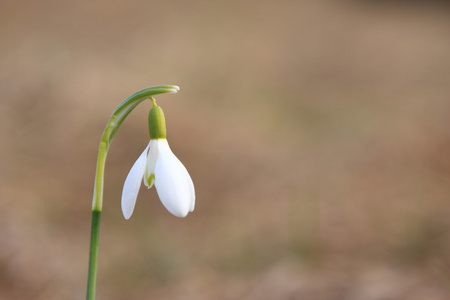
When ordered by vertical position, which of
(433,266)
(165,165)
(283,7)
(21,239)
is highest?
(283,7)

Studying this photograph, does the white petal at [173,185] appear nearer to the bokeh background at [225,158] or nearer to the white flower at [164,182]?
the white flower at [164,182]

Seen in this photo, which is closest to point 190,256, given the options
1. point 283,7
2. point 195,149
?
point 195,149

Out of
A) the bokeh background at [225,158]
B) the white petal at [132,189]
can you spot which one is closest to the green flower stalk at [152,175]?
the white petal at [132,189]

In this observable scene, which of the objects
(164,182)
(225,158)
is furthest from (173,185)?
(225,158)

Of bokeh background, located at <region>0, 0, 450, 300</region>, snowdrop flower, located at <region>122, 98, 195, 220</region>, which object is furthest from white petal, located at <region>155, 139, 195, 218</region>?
bokeh background, located at <region>0, 0, 450, 300</region>

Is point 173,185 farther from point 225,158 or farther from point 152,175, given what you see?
point 225,158

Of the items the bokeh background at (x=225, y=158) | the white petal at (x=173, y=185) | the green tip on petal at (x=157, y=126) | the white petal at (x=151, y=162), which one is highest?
the bokeh background at (x=225, y=158)

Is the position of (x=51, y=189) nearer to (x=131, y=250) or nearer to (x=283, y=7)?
(x=131, y=250)

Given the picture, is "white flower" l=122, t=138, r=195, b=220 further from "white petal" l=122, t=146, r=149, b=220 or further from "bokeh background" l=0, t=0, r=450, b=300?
"bokeh background" l=0, t=0, r=450, b=300
